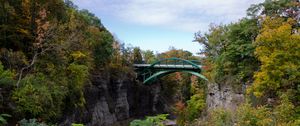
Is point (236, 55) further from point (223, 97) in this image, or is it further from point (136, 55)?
point (136, 55)

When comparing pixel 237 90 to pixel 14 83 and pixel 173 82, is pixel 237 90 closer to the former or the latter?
pixel 14 83

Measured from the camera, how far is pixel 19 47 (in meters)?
18.1

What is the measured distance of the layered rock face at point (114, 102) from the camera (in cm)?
2534

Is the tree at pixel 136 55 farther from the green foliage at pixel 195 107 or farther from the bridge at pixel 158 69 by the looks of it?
the green foliage at pixel 195 107

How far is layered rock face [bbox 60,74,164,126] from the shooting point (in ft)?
83.1

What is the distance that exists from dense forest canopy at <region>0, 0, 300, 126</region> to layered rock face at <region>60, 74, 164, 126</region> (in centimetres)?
344

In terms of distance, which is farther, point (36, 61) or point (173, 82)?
point (173, 82)

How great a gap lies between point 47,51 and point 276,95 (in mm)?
11747

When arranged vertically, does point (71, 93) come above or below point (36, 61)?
below

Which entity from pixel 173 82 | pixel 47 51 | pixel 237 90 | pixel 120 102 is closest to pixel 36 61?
pixel 47 51

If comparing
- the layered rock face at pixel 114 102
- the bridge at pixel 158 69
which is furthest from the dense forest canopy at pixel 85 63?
the bridge at pixel 158 69

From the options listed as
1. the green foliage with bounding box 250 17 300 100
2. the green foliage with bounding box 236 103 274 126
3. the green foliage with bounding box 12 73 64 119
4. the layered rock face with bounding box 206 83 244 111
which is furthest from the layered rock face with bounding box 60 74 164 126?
the green foliage with bounding box 250 17 300 100

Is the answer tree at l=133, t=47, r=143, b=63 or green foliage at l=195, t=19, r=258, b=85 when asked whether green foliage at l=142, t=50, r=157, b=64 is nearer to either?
tree at l=133, t=47, r=143, b=63

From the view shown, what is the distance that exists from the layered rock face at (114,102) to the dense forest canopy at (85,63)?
11.3ft
